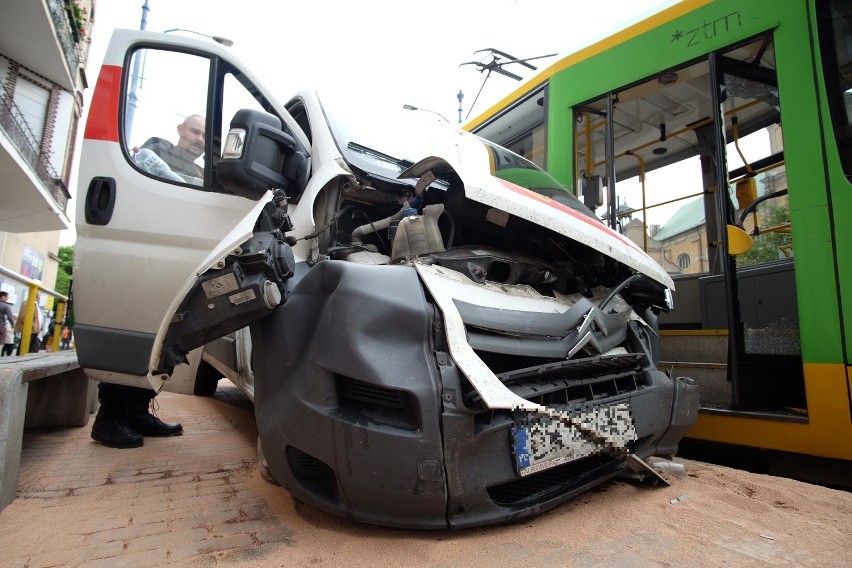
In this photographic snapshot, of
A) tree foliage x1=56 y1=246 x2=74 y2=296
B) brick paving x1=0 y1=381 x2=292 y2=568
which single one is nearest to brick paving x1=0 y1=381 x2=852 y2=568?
brick paving x1=0 y1=381 x2=292 y2=568

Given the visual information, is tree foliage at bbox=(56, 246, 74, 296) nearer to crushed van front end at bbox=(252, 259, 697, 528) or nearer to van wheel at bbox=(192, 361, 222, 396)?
van wheel at bbox=(192, 361, 222, 396)

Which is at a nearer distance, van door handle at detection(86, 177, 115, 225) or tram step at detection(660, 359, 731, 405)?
van door handle at detection(86, 177, 115, 225)

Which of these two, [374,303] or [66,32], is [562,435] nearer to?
[374,303]

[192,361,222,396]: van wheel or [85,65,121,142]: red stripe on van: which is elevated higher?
[85,65,121,142]: red stripe on van

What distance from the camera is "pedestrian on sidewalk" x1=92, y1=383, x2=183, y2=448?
124 inches

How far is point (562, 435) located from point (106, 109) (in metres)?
3.09

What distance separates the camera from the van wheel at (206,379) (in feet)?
13.5

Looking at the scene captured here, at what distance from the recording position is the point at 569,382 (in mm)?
1897

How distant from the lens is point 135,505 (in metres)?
2.10

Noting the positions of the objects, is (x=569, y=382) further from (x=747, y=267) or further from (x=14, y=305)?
(x=14, y=305)

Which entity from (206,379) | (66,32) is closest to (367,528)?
(206,379)

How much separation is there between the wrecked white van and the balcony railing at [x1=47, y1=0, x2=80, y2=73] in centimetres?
1580

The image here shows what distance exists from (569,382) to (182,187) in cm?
240

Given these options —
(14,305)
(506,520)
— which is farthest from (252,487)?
(14,305)
